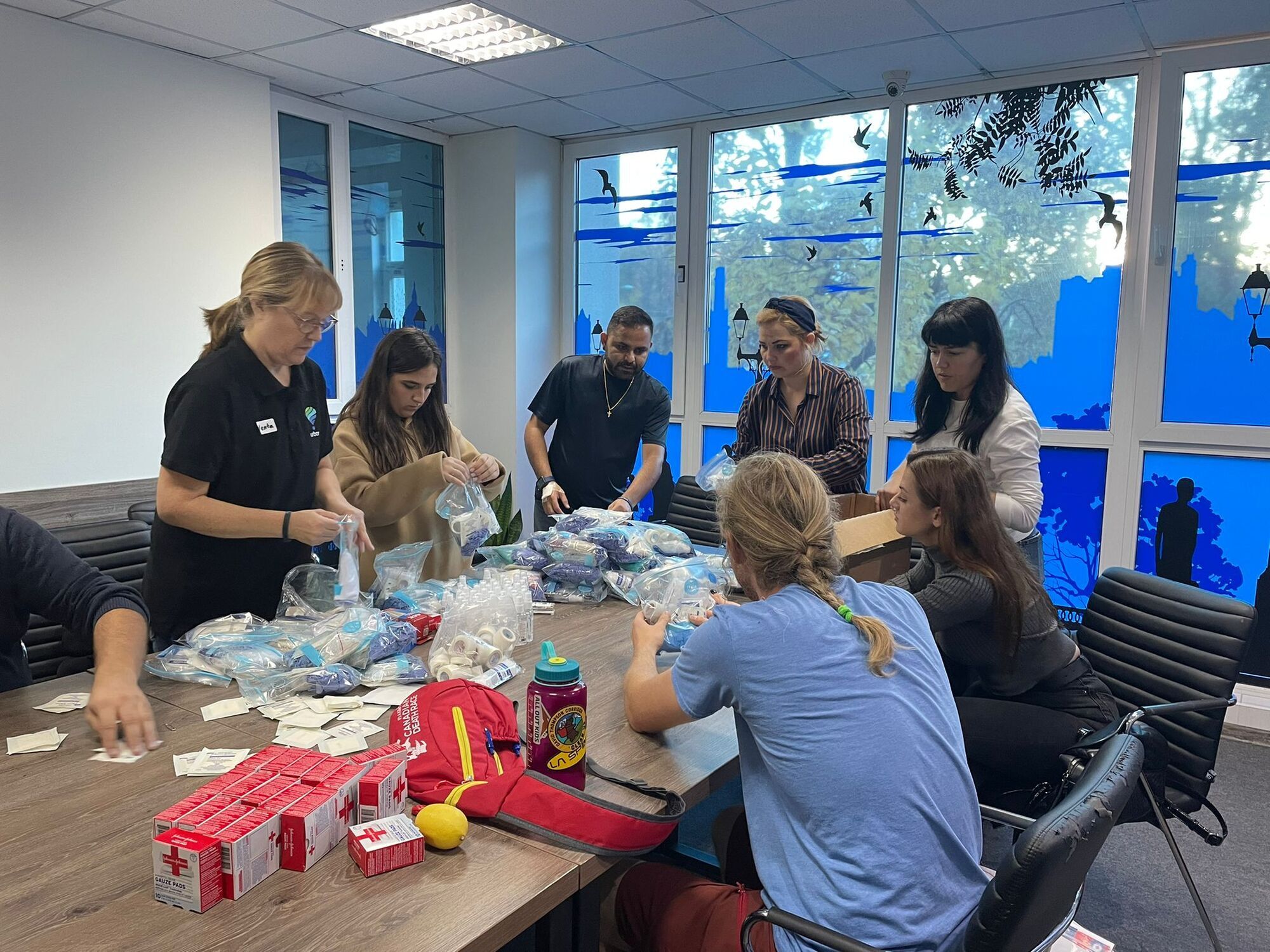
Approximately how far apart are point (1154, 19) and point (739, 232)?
2.22m

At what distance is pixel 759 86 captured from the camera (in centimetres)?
439

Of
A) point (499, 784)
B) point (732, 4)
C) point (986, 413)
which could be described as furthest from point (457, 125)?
point (499, 784)

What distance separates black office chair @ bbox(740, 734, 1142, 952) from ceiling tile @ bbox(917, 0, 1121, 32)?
2.97m

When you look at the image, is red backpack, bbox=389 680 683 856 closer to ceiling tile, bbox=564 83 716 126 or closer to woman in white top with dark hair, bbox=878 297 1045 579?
woman in white top with dark hair, bbox=878 297 1045 579

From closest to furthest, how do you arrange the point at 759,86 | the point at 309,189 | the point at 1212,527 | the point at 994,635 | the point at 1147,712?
1. the point at 1147,712
2. the point at 994,635
3. the point at 1212,527
4. the point at 759,86
5. the point at 309,189

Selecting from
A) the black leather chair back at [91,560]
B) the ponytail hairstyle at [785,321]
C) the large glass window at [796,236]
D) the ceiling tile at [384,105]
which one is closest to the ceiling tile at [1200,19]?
the large glass window at [796,236]

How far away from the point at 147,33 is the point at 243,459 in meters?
2.69

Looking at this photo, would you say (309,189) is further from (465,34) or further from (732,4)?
(732,4)

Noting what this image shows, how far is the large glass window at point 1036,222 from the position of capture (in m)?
4.04

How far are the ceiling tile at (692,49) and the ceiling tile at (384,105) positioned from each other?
4.55ft

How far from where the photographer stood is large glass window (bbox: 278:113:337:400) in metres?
4.61

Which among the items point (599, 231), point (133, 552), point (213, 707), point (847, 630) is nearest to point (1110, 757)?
point (847, 630)

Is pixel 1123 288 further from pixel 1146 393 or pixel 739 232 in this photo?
pixel 739 232

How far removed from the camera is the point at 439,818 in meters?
1.19
